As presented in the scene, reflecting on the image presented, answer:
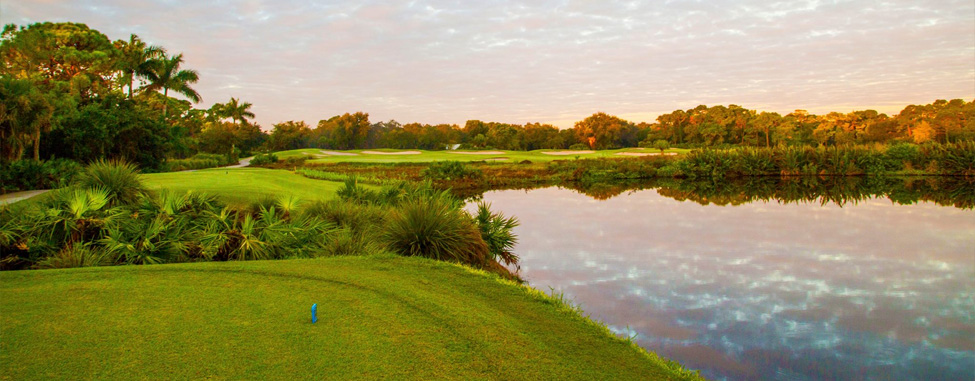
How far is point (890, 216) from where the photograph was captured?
16.9 m

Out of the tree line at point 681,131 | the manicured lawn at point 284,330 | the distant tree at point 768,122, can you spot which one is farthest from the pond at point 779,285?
the distant tree at point 768,122

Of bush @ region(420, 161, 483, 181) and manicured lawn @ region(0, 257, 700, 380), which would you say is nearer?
manicured lawn @ region(0, 257, 700, 380)

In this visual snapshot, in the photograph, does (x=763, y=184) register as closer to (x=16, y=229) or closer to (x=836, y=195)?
(x=836, y=195)

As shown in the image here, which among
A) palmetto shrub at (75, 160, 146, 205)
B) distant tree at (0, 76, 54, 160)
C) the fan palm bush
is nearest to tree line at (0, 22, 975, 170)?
distant tree at (0, 76, 54, 160)

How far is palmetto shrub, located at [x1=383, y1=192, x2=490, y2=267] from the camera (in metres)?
9.73

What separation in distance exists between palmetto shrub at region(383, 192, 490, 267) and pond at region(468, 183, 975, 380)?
1.19 metres

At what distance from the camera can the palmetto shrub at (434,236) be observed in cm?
973

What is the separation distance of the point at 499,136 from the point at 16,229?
81.2 meters

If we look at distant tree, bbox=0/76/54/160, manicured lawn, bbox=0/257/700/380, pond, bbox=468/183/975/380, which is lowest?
pond, bbox=468/183/975/380

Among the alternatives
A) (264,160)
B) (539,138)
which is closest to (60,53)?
(264,160)

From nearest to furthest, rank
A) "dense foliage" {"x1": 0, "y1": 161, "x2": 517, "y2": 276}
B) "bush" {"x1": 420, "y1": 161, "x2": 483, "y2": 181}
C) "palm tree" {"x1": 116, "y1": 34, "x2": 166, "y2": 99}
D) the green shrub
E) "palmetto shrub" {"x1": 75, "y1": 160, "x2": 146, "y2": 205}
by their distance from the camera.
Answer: "dense foliage" {"x1": 0, "y1": 161, "x2": 517, "y2": 276}, "palmetto shrub" {"x1": 75, "y1": 160, "x2": 146, "y2": 205}, the green shrub, "bush" {"x1": 420, "y1": 161, "x2": 483, "y2": 181}, "palm tree" {"x1": 116, "y1": 34, "x2": 166, "y2": 99}

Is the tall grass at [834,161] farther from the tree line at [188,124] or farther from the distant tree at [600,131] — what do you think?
the distant tree at [600,131]

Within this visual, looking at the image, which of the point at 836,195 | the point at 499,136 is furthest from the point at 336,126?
the point at 836,195

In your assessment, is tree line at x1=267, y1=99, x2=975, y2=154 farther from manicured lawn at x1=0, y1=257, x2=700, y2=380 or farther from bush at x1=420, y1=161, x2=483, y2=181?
manicured lawn at x1=0, y1=257, x2=700, y2=380
